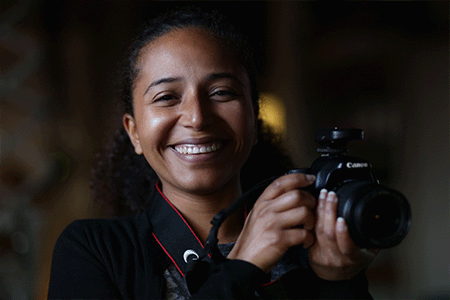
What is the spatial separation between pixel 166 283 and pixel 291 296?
8.6 inches

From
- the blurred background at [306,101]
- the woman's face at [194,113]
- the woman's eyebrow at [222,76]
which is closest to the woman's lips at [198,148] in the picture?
the woman's face at [194,113]

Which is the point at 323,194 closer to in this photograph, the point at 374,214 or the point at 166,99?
the point at 374,214

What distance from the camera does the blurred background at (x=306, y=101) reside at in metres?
1.74

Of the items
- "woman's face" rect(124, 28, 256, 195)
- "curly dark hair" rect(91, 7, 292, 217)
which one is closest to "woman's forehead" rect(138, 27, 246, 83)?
"woman's face" rect(124, 28, 256, 195)

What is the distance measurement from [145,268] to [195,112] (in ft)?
0.95

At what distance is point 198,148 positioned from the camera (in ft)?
2.41

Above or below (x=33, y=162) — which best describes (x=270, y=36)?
above

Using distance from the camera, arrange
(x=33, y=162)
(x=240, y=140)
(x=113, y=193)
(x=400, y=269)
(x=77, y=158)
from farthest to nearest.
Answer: (x=400, y=269), (x=77, y=158), (x=33, y=162), (x=113, y=193), (x=240, y=140)

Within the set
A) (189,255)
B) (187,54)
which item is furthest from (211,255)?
(187,54)

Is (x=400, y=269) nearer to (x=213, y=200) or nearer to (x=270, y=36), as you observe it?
(x=270, y=36)

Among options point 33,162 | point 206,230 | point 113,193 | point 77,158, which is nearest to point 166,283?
point 206,230

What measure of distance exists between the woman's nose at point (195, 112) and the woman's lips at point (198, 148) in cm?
4

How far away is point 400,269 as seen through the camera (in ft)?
7.45

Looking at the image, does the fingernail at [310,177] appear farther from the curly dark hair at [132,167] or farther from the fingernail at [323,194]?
the curly dark hair at [132,167]
